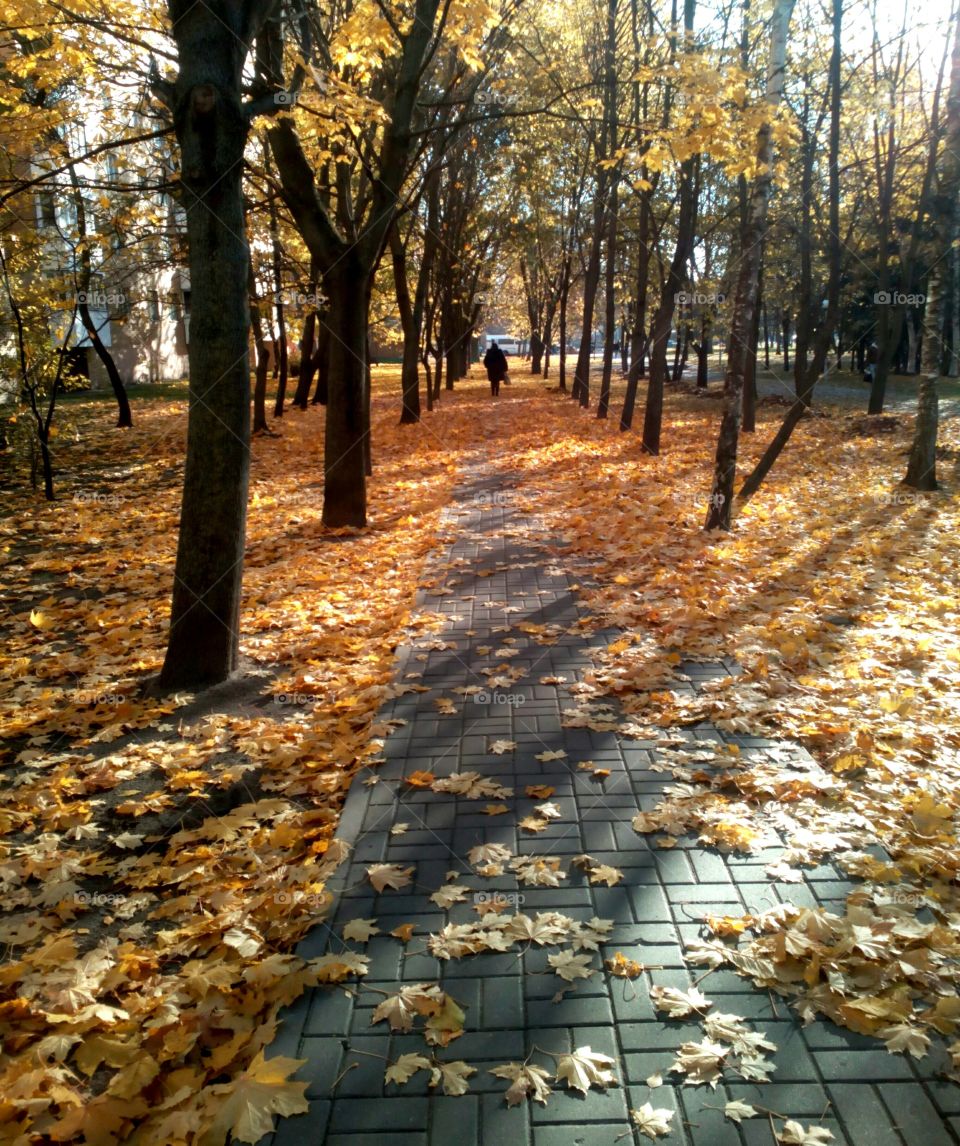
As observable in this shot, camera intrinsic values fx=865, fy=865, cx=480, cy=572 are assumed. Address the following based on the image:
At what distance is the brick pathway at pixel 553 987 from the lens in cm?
250

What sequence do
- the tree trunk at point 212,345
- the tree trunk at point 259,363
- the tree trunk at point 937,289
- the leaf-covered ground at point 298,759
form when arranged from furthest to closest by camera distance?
the tree trunk at point 259,363 < the tree trunk at point 937,289 < the tree trunk at point 212,345 < the leaf-covered ground at point 298,759

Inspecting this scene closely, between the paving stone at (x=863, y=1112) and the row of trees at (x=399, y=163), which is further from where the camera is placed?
the row of trees at (x=399, y=163)

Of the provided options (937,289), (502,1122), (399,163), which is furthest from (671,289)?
(502,1122)

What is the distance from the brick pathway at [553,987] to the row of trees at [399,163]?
2404mm

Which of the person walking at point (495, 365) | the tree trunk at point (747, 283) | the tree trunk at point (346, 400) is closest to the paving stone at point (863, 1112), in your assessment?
the tree trunk at point (747, 283)

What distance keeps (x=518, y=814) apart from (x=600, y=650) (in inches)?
91.5

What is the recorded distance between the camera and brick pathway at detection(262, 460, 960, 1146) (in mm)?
2502

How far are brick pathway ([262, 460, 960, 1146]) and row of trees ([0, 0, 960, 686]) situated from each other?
7.89 ft

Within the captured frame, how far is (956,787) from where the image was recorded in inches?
165

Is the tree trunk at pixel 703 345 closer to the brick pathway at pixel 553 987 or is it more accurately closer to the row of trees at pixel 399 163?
the row of trees at pixel 399 163

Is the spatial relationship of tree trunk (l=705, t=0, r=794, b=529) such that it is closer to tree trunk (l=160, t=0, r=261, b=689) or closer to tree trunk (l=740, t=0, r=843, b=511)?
tree trunk (l=740, t=0, r=843, b=511)

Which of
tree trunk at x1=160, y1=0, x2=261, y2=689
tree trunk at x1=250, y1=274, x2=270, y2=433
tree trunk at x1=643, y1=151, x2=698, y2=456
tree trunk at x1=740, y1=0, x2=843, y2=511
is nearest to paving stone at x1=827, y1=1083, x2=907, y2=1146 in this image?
tree trunk at x1=160, y1=0, x2=261, y2=689

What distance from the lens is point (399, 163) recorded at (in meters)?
9.36

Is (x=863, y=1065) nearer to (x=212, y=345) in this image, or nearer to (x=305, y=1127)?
Answer: (x=305, y=1127)
